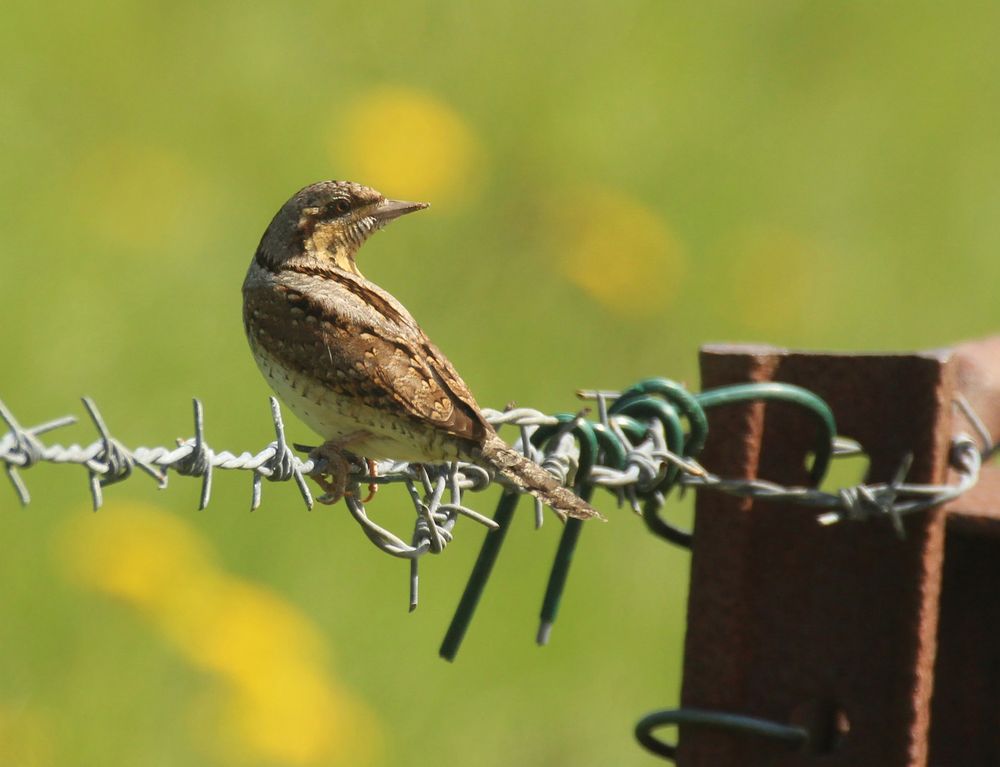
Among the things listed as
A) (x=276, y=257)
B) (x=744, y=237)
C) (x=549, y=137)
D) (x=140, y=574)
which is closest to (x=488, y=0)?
(x=549, y=137)

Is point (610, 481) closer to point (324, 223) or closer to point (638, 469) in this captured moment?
point (638, 469)

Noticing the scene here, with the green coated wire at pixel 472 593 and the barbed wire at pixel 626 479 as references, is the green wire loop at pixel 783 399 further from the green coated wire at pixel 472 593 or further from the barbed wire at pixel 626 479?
the green coated wire at pixel 472 593

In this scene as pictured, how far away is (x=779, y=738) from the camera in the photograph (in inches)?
124

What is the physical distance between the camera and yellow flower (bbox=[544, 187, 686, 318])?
29.4ft

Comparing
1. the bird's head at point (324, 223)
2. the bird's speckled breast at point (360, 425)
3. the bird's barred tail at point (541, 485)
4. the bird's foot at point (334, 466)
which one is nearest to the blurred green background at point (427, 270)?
the bird's head at point (324, 223)

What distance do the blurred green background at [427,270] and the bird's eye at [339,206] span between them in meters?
2.35

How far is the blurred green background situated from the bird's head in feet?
7.43

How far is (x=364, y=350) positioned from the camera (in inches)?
140

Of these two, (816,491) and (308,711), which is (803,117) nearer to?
(308,711)

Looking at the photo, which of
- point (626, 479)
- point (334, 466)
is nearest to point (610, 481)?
point (626, 479)

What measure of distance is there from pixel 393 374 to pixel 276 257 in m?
0.77

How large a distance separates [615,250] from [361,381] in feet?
20.1

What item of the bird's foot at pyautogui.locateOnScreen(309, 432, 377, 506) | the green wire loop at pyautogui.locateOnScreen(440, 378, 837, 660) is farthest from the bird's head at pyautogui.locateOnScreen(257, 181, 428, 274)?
the green wire loop at pyautogui.locateOnScreen(440, 378, 837, 660)

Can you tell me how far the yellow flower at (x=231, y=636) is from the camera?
19.1 ft
